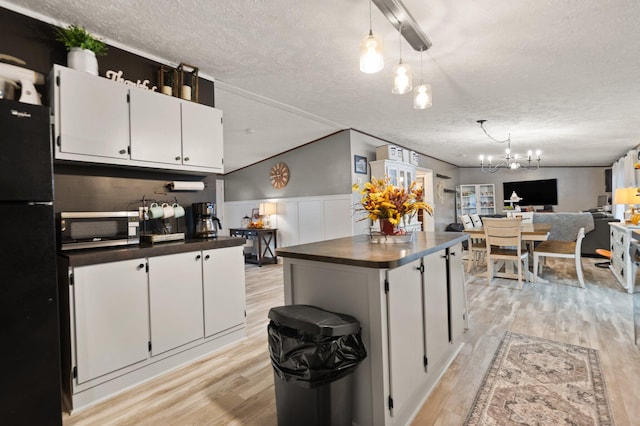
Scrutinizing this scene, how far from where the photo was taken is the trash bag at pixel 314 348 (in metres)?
1.30

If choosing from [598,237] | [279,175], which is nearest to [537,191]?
[598,237]

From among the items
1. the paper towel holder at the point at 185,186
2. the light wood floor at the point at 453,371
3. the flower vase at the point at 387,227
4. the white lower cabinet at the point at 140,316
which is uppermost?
the paper towel holder at the point at 185,186

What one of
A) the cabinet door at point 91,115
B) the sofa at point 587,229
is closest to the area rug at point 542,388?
the cabinet door at point 91,115

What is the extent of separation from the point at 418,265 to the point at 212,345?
181cm

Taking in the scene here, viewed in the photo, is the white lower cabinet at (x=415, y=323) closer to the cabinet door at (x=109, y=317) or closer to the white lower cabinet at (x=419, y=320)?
the white lower cabinet at (x=419, y=320)

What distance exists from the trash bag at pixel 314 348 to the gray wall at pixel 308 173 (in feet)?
13.2

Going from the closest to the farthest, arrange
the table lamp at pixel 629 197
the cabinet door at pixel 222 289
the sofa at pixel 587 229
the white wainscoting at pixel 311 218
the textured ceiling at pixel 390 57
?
1. the textured ceiling at pixel 390 57
2. the cabinet door at pixel 222 289
3. the table lamp at pixel 629 197
4. the white wainscoting at pixel 311 218
5. the sofa at pixel 587 229

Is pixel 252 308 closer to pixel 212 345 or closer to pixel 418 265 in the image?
pixel 212 345

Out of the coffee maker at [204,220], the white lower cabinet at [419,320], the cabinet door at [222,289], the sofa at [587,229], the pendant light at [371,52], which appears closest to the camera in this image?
the white lower cabinet at [419,320]

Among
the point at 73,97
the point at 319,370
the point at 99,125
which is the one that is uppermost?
the point at 73,97

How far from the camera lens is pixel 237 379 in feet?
6.95

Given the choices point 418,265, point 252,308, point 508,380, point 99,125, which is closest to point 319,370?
point 418,265

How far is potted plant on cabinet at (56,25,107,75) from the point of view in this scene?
204 cm

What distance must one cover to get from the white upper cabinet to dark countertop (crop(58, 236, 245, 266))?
24.0 inches
